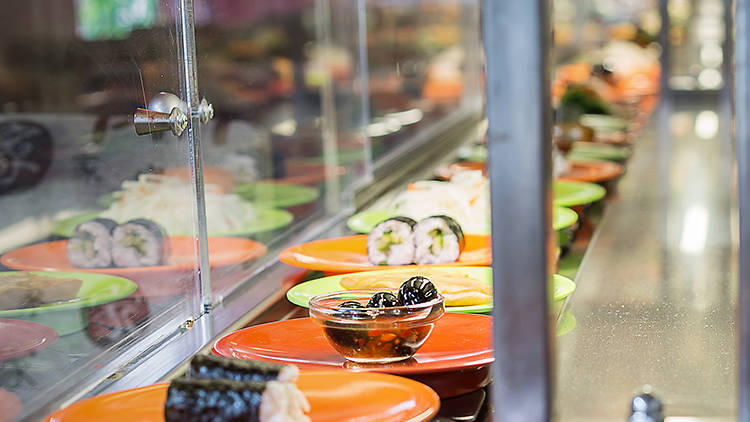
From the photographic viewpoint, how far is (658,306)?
55.2 inches

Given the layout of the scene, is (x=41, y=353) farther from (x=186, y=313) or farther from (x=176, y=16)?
(x=176, y=16)

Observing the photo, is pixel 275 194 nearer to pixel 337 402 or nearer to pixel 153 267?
pixel 153 267

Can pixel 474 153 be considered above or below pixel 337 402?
above

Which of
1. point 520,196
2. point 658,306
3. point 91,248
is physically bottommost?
point 658,306

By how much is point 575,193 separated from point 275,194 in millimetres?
671

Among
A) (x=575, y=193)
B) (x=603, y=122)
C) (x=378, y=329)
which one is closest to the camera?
(x=378, y=329)

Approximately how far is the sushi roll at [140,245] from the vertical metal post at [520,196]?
2.73 ft

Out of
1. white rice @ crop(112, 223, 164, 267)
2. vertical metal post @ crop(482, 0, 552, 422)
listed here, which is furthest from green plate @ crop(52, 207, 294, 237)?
vertical metal post @ crop(482, 0, 552, 422)

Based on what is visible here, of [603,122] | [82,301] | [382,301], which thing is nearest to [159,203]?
[82,301]

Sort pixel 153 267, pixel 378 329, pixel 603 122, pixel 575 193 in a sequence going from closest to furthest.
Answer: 1. pixel 378 329
2. pixel 153 267
3. pixel 575 193
4. pixel 603 122

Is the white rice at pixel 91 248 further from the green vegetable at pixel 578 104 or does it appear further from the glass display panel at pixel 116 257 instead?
the green vegetable at pixel 578 104

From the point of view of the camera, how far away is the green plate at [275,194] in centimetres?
210

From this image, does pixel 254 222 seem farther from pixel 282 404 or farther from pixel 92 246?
pixel 282 404

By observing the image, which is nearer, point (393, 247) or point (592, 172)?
point (393, 247)
